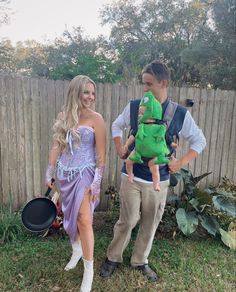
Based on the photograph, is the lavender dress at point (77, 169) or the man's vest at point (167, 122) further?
the lavender dress at point (77, 169)

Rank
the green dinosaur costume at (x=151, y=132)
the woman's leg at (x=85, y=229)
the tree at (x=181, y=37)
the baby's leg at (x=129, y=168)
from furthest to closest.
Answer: the tree at (x=181, y=37)
the woman's leg at (x=85, y=229)
the baby's leg at (x=129, y=168)
the green dinosaur costume at (x=151, y=132)

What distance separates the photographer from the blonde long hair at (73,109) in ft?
8.05

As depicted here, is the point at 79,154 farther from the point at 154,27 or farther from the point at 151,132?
the point at 154,27

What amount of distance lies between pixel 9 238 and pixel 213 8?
13055 mm

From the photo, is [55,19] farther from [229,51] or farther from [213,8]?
[229,51]

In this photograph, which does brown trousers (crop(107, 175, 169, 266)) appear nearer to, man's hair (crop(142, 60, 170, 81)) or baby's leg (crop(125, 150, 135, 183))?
baby's leg (crop(125, 150, 135, 183))

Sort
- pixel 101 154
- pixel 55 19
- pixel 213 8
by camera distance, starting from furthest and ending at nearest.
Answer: pixel 55 19, pixel 213 8, pixel 101 154

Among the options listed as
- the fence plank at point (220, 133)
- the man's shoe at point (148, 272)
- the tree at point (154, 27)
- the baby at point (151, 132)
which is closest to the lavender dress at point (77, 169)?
the baby at point (151, 132)

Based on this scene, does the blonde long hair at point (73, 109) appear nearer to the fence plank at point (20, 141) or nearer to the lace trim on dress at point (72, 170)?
the lace trim on dress at point (72, 170)

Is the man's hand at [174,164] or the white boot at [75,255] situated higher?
the man's hand at [174,164]

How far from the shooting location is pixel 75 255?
2.84 m

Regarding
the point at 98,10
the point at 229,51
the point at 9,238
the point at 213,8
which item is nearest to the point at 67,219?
the point at 9,238

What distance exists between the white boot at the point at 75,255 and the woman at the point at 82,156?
288 millimetres

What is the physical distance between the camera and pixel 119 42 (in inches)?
797
